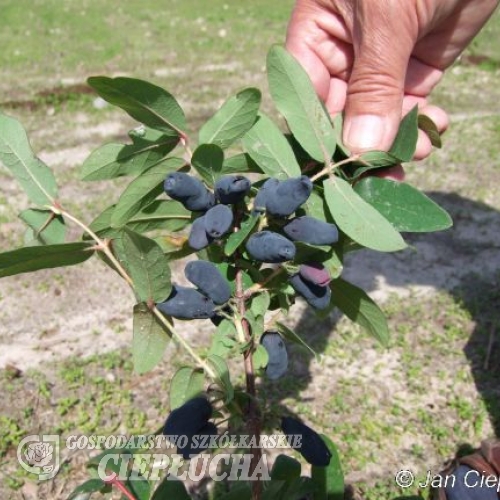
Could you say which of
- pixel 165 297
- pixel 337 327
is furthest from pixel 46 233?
pixel 337 327

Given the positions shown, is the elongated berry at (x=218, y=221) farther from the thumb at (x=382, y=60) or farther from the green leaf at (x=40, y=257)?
the thumb at (x=382, y=60)

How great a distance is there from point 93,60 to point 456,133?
2.95 m

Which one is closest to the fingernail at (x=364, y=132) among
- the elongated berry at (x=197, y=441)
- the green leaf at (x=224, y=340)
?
the green leaf at (x=224, y=340)

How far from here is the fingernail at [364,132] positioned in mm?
1071

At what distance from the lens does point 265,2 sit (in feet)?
24.3

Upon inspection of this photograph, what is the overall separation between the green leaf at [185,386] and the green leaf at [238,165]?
25cm

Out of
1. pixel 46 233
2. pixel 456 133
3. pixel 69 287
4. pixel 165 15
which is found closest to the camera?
pixel 46 233

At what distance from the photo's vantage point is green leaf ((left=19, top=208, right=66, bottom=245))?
848mm

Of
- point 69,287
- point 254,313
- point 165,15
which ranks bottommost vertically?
point 165,15

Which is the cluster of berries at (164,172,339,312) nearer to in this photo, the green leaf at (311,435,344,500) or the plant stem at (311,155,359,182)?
the plant stem at (311,155,359,182)

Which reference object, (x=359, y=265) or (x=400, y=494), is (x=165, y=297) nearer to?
(x=400, y=494)

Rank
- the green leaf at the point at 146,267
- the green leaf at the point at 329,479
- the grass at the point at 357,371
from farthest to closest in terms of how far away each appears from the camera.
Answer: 1. the grass at the point at 357,371
2. the green leaf at the point at 329,479
3. the green leaf at the point at 146,267

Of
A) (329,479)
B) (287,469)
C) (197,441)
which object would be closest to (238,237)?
(197,441)

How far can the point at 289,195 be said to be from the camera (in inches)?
28.5
